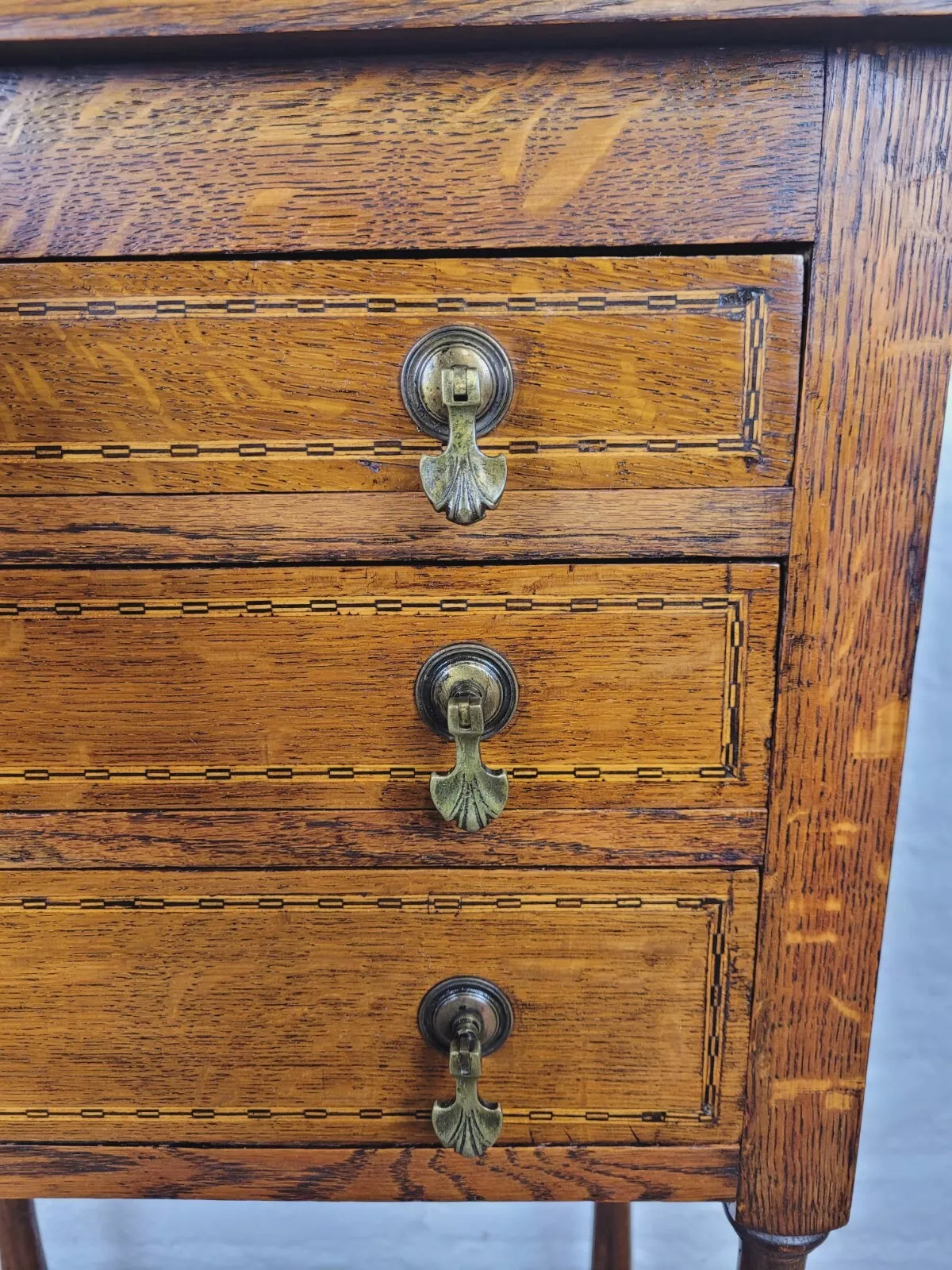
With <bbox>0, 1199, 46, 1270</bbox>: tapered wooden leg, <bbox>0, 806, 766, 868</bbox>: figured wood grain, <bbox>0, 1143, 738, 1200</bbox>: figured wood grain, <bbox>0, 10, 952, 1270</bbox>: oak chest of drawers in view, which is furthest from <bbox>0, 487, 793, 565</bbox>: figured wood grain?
<bbox>0, 1199, 46, 1270</bbox>: tapered wooden leg

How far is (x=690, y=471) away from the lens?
398 millimetres

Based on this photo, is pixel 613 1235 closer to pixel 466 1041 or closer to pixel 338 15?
pixel 466 1041

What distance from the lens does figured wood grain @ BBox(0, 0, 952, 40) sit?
0.34 meters

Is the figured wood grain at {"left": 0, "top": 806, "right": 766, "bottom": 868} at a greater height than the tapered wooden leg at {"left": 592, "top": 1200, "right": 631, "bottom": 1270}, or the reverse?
the figured wood grain at {"left": 0, "top": 806, "right": 766, "bottom": 868}

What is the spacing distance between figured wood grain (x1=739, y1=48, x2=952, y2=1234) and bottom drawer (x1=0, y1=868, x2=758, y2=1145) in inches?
0.9

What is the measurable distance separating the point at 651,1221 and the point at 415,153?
904mm

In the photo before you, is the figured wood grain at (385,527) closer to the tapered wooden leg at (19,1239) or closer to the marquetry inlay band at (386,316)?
the marquetry inlay band at (386,316)

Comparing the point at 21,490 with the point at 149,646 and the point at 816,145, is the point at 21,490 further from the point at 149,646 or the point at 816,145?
the point at 816,145

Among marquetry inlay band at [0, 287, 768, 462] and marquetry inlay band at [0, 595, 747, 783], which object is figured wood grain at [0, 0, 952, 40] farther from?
marquetry inlay band at [0, 595, 747, 783]

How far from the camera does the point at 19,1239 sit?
75 centimetres

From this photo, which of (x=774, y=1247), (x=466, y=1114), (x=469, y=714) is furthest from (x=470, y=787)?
(x=774, y=1247)

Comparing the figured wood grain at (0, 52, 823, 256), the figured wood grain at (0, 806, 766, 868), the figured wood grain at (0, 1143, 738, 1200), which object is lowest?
the figured wood grain at (0, 1143, 738, 1200)

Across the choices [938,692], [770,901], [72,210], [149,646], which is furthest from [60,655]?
[938,692]

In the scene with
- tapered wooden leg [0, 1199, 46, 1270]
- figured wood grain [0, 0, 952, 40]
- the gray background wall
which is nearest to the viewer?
figured wood grain [0, 0, 952, 40]
